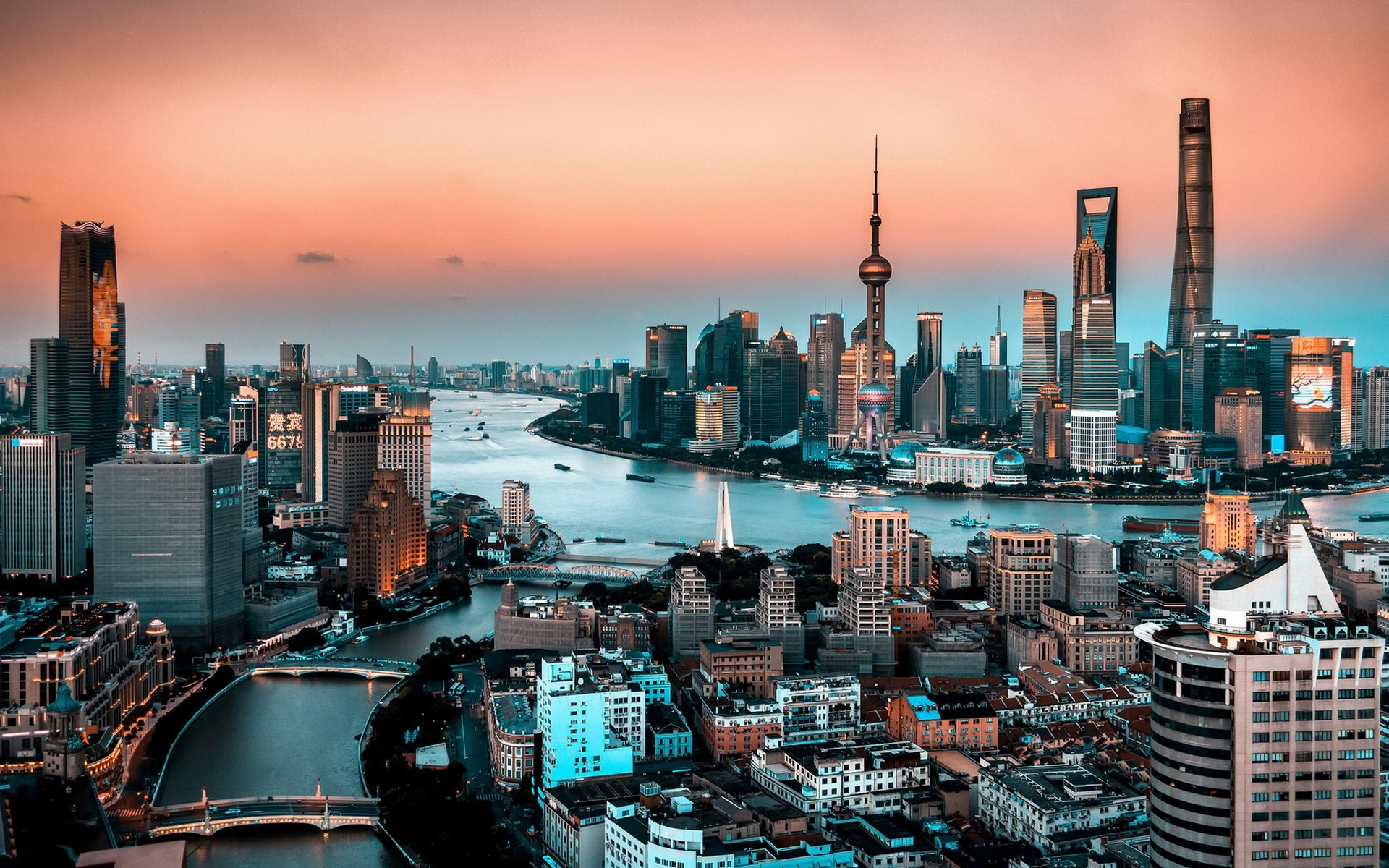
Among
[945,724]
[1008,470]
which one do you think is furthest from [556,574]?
[1008,470]

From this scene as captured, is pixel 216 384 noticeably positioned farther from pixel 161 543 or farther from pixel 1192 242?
pixel 1192 242

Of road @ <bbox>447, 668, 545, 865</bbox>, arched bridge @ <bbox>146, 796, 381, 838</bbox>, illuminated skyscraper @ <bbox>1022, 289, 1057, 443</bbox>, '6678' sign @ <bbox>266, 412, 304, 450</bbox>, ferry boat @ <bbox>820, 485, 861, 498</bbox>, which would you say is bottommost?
arched bridge @ <bbox>146, 796, 381, 838</bbox>

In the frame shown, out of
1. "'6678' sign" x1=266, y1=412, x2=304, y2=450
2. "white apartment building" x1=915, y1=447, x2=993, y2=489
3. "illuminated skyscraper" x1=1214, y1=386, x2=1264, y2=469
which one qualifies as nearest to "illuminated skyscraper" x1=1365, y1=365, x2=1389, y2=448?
"illuminated skyscraper" x1=1214, y1=386, x2=1264, y2=469

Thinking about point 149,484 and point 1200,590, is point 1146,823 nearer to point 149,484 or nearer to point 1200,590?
point 1200,590

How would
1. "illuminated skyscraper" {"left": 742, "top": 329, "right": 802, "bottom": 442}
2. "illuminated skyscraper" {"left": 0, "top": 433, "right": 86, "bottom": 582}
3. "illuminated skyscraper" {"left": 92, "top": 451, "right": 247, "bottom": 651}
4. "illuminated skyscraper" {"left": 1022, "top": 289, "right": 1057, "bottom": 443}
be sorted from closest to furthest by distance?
"illuminated skyscraper" {"left": 92, "top": 451, "right": 247, "bottom": 651}
"illuminated skyscraper" {"left": 0, "top": 433, "right": 86, "bottom": 582}
"illuminated skyscraper" {"left": 1022, "top": 289, "right": 1057, "bottom": 443}
"illuminated skyscraper" {"left": 742, "top": 329, "right": 802, "bottom": 442}

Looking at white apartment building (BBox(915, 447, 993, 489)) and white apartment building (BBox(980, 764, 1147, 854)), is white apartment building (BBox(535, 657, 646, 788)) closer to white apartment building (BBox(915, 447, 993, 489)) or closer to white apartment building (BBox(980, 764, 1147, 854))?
white apartment building (BBox(980, 764, 1147, 854))

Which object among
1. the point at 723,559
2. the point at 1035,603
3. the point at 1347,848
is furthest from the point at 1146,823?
the point at 723,559

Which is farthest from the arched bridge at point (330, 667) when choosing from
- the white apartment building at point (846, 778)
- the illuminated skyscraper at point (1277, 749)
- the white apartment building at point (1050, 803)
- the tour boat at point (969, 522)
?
the tour boat at point (969, 522)
